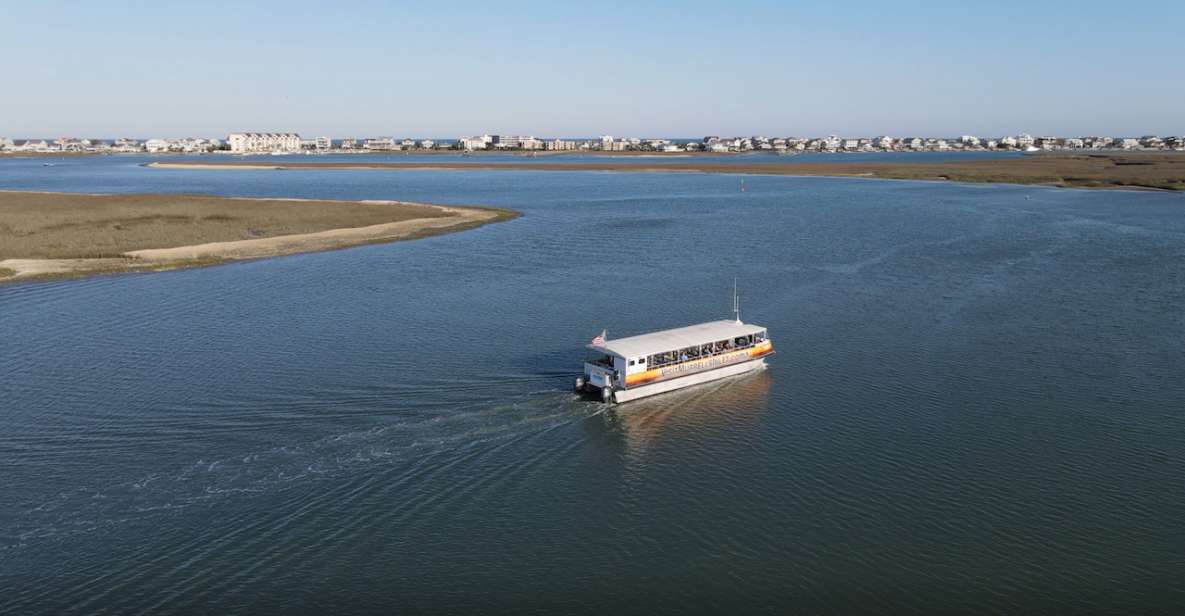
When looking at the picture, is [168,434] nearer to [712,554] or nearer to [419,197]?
[712,554]

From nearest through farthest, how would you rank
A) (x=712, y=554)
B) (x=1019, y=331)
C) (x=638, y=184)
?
(x=712, y=554), (x=1019, y=331), (x=638, y=184)

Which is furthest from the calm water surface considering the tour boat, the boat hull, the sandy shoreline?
the sandy shoreline

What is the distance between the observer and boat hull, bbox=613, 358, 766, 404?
35156 millimetres

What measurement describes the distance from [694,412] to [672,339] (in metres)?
4.13

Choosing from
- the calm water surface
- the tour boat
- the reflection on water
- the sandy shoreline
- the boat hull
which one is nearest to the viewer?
the calm water surface

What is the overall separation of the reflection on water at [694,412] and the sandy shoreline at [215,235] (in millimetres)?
45659

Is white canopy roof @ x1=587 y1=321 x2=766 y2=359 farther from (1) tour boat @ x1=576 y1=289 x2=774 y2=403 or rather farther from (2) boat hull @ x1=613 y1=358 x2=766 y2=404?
(2) boat hull @ x1=613 y1=358 x2=766 y2=404

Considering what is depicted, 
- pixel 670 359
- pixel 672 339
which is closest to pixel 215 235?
pixel 672 339

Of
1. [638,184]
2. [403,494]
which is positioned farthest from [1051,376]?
[638,184]

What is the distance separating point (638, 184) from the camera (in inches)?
6649

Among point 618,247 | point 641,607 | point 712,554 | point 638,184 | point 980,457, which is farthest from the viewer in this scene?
point 638,184

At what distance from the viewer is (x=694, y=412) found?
34.2m

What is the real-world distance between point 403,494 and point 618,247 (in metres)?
51.8

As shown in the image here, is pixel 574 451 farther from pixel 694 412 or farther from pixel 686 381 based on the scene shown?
pixel 686 381
